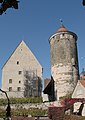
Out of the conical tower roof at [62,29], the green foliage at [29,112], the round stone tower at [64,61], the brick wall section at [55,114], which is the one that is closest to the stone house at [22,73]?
the round stone tower at [64,61]

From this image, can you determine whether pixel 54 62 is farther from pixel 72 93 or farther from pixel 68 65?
pixel 72 93

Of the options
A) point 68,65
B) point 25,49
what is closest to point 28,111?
point 68,65

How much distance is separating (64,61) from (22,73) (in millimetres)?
8300

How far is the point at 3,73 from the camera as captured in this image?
47.8 m

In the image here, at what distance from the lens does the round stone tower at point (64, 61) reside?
44.3m

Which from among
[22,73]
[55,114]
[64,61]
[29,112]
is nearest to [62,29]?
[64,61]

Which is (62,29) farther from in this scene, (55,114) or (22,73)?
(55,114)

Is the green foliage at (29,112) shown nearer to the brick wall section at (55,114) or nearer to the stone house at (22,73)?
the brick wall section at (55,114)

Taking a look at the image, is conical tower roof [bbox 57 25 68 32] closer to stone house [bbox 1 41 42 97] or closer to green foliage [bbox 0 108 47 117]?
stone house [bbox 1 41 42 97]

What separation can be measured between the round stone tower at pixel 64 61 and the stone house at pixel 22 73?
12.1 feet

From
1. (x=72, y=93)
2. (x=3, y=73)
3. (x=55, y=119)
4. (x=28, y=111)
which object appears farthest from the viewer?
(x=3, y=73)

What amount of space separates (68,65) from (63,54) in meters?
2.02

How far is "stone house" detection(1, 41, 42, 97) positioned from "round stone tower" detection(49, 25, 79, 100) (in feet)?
12.1

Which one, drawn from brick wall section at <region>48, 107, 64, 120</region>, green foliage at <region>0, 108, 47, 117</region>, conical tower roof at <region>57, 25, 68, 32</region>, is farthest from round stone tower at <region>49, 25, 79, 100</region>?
brick wall section at <region>48, 107, 64, 120</region>
